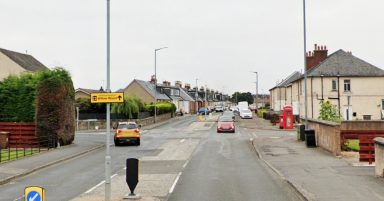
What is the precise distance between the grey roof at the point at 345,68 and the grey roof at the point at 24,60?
36.8 meters

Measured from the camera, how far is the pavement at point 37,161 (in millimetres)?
20812

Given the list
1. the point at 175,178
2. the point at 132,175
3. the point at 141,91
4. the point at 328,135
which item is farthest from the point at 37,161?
the point at 141,91

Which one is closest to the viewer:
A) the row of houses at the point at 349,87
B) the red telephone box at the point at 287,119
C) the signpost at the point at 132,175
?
the signpost at the point at 132,175

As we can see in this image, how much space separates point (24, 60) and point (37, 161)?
48.2m

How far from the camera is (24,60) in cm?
7062

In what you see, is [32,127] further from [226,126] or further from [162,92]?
[162,92]

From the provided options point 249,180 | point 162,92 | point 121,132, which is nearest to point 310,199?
point 249,180

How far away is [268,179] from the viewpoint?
18672 millimetres

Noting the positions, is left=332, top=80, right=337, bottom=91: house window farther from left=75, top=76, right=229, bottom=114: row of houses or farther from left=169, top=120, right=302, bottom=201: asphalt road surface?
left=169, top=120, right=302, bottom=201: asphalt road surface

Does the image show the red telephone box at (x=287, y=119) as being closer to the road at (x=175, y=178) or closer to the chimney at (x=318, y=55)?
the chimney at (x=318, y=55)

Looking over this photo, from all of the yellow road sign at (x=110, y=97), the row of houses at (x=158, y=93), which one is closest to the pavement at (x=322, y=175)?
the yellow road sign at (x=110, y=97)

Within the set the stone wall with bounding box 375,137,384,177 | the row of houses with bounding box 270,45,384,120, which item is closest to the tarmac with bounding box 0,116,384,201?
the stone wall with bounding box 375,137,384,177

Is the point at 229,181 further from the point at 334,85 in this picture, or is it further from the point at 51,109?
the point at 334,85

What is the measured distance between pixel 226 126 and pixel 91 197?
37.4 m
